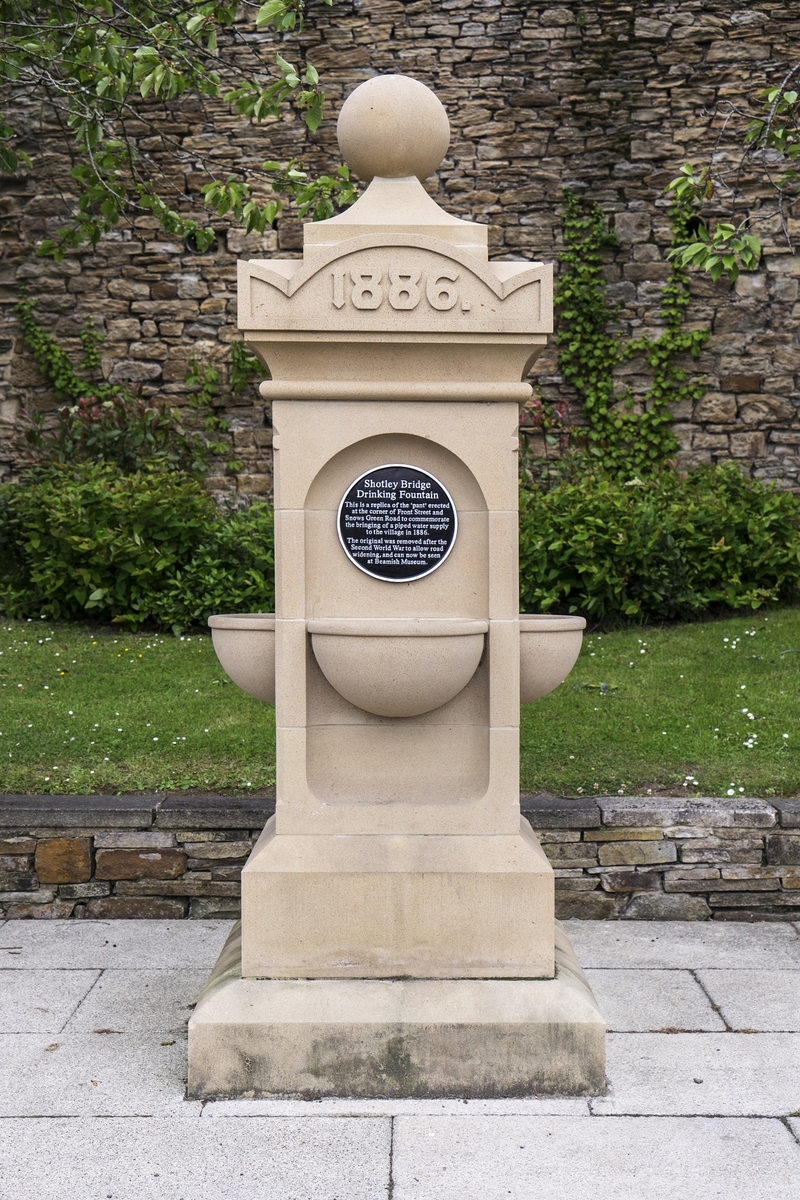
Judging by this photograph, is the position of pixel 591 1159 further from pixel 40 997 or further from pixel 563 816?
pixel 40 997

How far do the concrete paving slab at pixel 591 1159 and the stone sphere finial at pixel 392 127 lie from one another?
8.75 feet

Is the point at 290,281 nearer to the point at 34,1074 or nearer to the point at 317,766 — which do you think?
the point at 317,766

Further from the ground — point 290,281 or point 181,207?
point 181,207

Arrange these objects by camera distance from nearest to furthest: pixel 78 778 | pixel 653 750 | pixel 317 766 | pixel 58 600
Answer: pixel 317 766 → pixel 78 778 → pixel 653 750 → pixel 58 600

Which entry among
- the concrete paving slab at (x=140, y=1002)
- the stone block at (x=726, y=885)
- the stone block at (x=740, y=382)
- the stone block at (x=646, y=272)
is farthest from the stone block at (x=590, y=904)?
the stone block at (x=646, y=272)

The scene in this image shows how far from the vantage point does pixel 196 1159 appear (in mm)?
2740

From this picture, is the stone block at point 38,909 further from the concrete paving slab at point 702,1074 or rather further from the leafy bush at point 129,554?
the leafy bush at point 129,554

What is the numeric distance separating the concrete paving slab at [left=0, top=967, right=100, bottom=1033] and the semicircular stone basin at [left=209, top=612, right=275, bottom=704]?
3.89 ft

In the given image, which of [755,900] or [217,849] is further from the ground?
[217,849]

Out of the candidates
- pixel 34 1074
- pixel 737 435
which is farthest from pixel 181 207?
pixel 34 1074

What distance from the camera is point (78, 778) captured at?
4820mm

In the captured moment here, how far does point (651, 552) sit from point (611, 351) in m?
3.12

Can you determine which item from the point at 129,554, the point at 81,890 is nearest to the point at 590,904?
the point at 81,890

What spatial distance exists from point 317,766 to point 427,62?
8754 mm
